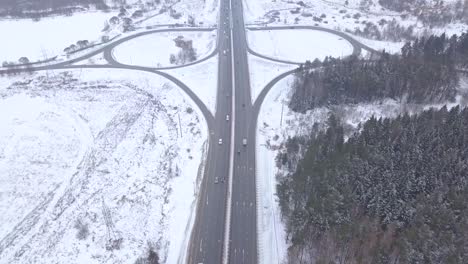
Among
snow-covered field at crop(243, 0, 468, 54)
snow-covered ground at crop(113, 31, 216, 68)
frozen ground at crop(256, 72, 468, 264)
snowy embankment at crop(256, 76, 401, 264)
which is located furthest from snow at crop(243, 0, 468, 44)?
snowy embankment at crop(256, 76, 401, 264)

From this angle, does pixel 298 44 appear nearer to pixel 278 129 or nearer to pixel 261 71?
pixel 261 71

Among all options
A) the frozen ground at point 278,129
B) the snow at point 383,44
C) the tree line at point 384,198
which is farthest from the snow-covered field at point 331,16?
the tree line at point 384,198

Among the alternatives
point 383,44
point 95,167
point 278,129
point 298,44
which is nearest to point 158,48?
point 298,44

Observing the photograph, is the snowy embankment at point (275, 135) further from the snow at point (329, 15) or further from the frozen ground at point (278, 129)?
the snow at point (329, 15)

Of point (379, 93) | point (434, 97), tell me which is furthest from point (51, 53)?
point (434, 97)

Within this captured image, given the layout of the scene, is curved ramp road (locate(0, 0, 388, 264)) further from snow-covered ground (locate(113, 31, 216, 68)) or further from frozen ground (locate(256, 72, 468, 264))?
snow-covered ground (locate(113, 31, 216, 68))

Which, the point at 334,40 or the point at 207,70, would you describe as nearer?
the point at 207,70

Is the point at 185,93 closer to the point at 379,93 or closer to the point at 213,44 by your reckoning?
the point at 213,44
